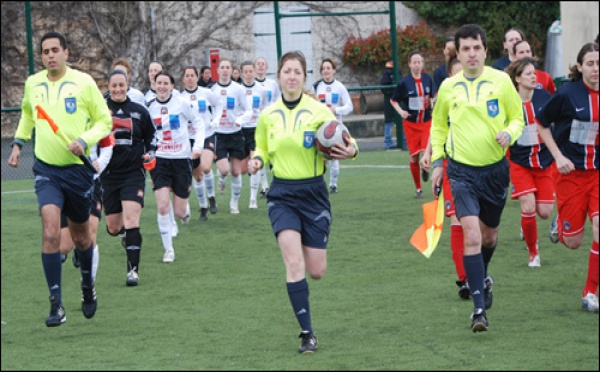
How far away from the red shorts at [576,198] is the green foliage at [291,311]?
688mm

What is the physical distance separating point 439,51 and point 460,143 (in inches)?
988

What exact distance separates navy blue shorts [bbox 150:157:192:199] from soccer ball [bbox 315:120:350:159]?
4734 millimetres

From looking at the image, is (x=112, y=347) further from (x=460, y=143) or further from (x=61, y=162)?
(x=460, y=143)

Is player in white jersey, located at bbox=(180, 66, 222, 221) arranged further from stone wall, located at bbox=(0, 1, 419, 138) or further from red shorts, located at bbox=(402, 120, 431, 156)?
stone wall, located at bbox=(0, 1, 419, 138)

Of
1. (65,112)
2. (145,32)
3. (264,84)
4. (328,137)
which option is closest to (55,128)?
(65,112)

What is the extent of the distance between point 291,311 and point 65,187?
6.77 feet

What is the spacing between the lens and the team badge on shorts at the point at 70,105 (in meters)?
8.55

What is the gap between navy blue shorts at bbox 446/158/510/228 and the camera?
7.87m

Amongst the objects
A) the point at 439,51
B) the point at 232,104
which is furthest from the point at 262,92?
the point at 439,51

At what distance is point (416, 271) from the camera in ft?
34.3

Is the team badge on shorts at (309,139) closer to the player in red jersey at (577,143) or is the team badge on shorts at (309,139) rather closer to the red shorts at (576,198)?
the player in red jersey at (577,143)

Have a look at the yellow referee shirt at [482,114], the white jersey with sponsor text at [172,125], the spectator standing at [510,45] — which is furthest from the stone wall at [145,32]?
the yellow referee shirt at [482,114]

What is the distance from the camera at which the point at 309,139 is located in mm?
7477

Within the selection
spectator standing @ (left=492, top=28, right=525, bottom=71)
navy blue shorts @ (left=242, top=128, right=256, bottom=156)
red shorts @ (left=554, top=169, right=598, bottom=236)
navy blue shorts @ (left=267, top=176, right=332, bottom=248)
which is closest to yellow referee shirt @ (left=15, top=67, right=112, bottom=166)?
navy blue shorts @ (left=267, top=176, right=332, bottom=248)
